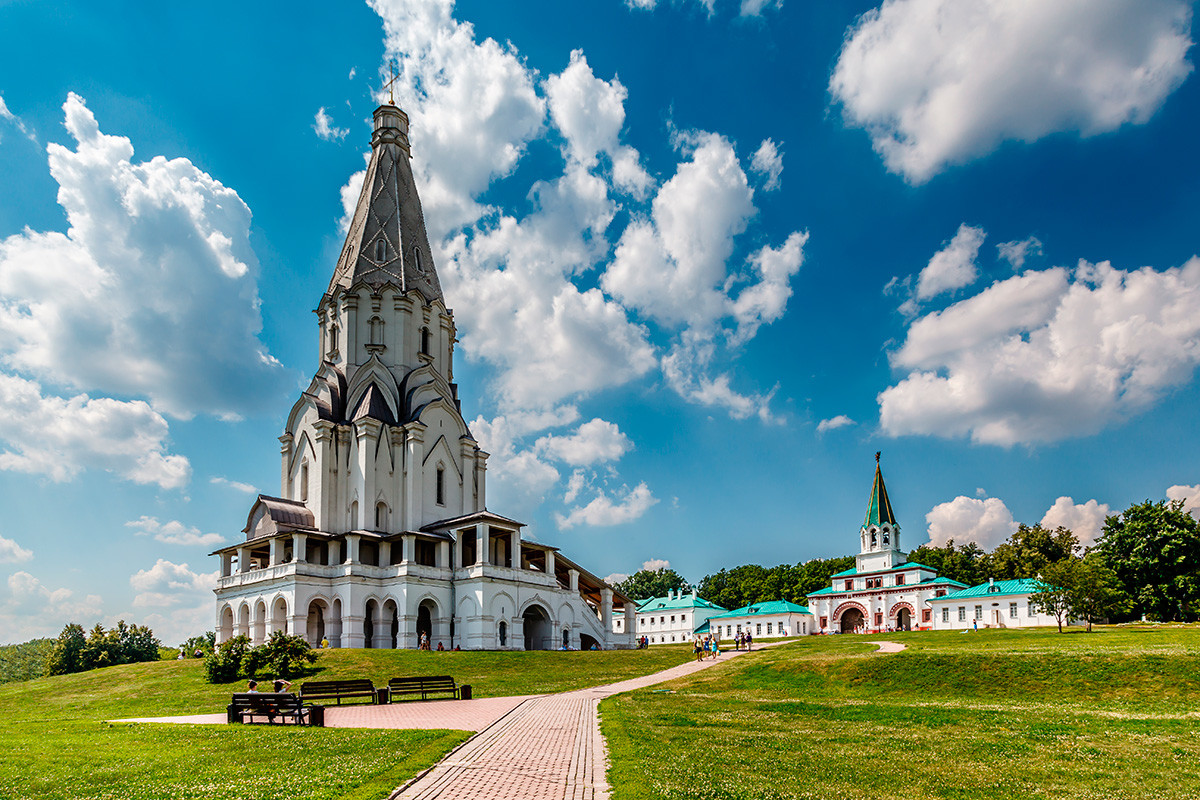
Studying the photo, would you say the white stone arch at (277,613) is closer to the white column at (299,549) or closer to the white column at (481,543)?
the white column at (299,549)

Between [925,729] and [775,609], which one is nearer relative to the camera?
[925,729]

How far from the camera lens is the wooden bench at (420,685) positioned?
20.8 meters

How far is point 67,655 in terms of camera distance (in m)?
47.0

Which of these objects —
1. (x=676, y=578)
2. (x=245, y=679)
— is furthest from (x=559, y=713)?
(x=676, y=578)

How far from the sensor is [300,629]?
41.6 metres

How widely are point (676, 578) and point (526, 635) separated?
60.5 meters

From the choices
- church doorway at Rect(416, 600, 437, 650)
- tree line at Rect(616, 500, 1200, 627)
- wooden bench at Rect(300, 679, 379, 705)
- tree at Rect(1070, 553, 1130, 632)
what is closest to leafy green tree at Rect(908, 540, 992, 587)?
tree line at Rect(616, 500, 1200, 627)

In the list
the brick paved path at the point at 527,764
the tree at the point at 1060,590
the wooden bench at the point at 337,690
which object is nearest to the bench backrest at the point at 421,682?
the wooden bench at the point at 337,690

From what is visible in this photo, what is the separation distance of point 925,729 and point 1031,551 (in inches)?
2648

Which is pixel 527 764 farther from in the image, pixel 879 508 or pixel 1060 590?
pixel 879 508

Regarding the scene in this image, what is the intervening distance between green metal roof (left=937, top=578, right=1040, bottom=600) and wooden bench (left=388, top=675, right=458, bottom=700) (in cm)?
5030

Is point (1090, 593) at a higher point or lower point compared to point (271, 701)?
higher

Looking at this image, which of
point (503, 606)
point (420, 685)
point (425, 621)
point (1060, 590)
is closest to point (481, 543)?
point (503, 606)

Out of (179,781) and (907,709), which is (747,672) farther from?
(179,781)
